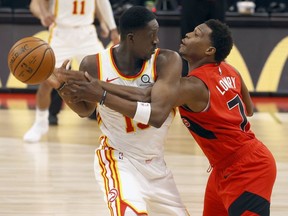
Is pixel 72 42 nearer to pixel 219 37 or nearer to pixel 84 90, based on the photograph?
pixel 219 37

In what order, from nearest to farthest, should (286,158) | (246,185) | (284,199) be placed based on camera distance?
(246,185), (284,199), (286,158)

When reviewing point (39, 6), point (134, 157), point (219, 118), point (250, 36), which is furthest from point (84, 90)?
point (250, 36)

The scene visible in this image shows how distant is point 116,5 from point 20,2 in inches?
56.7

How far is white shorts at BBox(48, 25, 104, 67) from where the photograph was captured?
28.7 feet

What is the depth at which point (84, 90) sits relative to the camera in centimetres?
415

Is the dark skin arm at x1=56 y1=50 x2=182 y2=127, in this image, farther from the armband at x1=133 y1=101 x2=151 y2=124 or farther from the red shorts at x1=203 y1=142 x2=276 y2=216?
the red shorts at x1=203 y1=142 x2=276 y2=216

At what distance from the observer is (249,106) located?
496 cm

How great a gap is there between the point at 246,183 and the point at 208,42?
0.79 m

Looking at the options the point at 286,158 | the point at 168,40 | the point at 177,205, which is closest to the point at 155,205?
the point at 177,205

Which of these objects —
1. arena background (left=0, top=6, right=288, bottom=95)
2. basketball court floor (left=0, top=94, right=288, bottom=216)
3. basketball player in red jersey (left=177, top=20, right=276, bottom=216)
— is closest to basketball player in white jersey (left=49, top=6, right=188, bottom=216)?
basketball player in red jersey (left=177, top=20, right=276, bottom=216)

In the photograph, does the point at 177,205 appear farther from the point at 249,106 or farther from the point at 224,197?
the point at 249,106

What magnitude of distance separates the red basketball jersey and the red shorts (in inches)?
2.8

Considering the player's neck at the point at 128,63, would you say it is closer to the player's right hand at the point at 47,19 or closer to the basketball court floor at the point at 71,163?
the basketball court floor at the point at 71,163

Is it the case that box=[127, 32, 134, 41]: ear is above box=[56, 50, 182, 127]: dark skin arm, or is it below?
above
